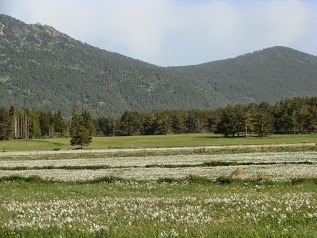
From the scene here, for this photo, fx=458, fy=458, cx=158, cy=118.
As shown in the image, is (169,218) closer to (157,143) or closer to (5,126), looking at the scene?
(157,143)

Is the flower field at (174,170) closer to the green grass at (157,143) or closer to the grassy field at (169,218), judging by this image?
the grassy field at (169,218)

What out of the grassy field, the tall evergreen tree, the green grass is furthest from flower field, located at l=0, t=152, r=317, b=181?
the tall evergreen tree

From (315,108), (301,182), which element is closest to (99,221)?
(301,182)

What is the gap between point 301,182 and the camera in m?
28.0

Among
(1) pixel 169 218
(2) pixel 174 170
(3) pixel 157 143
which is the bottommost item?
(2) pixel 174 170

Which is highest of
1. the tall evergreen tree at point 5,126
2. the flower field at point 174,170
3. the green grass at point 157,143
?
the tall evergreen tree at point 5,126

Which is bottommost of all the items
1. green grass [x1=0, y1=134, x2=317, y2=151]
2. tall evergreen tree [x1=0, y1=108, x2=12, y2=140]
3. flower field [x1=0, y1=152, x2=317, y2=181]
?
flower field [x1=0, y1=152, x2=317, y2=181]

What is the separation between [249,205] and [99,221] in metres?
5.43

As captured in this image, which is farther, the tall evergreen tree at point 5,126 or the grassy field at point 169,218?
the tall evergreen tree at point 5,126

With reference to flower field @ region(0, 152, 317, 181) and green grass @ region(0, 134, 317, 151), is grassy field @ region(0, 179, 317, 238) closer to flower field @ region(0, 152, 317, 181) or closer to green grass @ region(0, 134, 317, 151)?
flower field @ region(0, 152, 317, 181)

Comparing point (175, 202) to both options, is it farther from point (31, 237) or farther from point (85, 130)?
point (85, 130)

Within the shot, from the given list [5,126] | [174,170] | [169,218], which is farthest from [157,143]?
[169,218]

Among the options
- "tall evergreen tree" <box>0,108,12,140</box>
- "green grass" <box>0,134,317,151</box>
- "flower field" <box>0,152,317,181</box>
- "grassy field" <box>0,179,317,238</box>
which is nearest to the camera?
"grassy field" <box>0,179,317,238</box>

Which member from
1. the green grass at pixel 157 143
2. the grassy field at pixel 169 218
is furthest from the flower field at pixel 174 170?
the green grass at pixel 157 143
